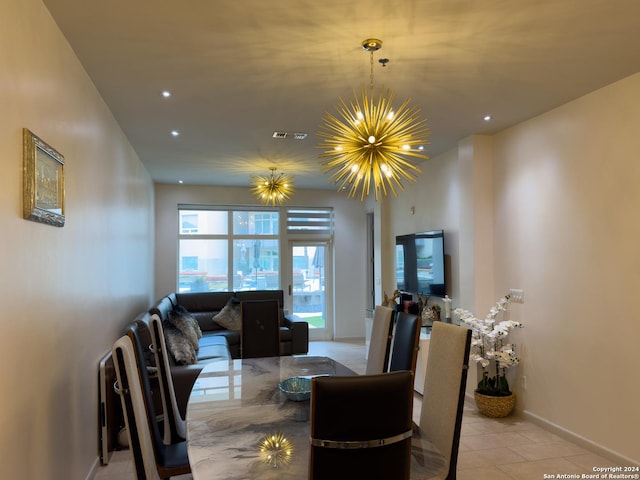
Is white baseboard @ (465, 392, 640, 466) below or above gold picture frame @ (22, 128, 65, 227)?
below

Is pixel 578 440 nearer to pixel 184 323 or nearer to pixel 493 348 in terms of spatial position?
pixel 493 348

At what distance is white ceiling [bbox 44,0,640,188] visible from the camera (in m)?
2.26

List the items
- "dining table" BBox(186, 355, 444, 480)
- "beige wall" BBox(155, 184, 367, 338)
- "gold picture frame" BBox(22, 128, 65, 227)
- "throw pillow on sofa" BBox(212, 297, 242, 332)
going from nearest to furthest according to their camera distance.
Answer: "dining table" BBox(186, 355, 444, 480) → "gold picture frame" BBox(22, 128, 65, 227) → "throw pillow on sofa" BBox(212, 297, 242, 332) → "beige wall" BBox(155, 184, 367, 338)

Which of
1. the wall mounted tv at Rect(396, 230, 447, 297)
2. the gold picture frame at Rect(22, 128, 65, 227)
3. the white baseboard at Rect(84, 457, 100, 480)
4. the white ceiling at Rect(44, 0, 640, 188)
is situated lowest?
the white baseboard at Rect(84, 457, 100, 480)

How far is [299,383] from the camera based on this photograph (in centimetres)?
256

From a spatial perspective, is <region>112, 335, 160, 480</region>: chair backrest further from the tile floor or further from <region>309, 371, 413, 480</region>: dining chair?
the tile floor

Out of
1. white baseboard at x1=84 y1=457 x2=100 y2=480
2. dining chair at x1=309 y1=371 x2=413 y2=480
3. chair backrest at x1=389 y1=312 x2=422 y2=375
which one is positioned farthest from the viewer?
white baseboard at x1=84 y1=457 x2=100 y2=480

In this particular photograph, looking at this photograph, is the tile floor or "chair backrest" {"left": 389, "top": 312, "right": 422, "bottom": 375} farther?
the tile floor

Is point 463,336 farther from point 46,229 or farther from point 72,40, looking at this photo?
point 72,40

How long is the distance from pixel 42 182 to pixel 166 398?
1.41 m

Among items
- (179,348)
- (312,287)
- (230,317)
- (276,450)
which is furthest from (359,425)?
(312,287)

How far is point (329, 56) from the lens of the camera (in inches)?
109

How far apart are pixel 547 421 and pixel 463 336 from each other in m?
2.58

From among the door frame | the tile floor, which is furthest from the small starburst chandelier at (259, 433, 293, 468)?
the door frame
